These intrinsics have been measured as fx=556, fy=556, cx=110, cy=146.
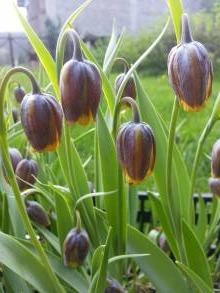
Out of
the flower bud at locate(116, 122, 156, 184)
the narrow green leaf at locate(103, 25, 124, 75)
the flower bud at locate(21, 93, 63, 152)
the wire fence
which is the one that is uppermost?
the narrow green leaf at locate(103, 25, 124, 75)

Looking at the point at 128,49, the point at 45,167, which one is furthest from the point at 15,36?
the point at 45,167

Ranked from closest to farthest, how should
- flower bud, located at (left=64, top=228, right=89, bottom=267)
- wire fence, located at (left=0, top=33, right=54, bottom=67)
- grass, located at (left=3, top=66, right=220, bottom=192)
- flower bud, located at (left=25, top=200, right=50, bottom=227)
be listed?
1. flower bud, located at (left=64, top=228, right=89, bottom=267)
2. flower bud, located at (left=25, top=200, right=50, bottom=227)
3. grass, located at (left=3, top=66, right=220, bottom=192)
4. wire fence, located at (left=0, top=33, right=54, bottom=67)

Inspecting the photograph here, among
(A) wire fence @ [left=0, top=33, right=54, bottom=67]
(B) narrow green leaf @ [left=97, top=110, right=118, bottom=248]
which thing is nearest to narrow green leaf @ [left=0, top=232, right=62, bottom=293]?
(B) narrow green leaf @ [left=97, top=110, right=118, bottom=248]

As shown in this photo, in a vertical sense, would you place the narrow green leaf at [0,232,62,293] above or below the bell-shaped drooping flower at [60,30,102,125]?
below

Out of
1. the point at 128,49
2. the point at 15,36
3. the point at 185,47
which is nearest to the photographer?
the point at 185,47

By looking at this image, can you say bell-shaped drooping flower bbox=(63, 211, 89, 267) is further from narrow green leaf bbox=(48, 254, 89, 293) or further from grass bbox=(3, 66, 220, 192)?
grass bbox=(3, 66, 220, 192)

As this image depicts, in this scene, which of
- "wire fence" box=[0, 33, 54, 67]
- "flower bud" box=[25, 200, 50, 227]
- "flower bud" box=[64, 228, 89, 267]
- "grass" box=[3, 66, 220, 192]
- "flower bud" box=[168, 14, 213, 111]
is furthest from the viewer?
"wire fence" box=[0, 33, 54, 67]

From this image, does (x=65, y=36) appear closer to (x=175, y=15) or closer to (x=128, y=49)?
(x=175, y=15)
